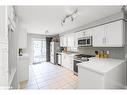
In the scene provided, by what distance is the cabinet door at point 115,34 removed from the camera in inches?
98.2

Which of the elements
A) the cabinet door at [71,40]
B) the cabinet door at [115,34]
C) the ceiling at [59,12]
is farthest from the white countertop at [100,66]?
the cabinet door at [71,40]

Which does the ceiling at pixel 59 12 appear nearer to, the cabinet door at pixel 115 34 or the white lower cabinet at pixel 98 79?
the cabinet door at pixel 115 34

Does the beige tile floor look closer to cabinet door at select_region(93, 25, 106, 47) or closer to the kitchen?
the kitchen

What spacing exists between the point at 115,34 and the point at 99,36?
1.87 ft

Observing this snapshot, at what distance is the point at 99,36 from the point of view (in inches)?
124

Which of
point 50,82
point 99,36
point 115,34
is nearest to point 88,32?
point 99,36

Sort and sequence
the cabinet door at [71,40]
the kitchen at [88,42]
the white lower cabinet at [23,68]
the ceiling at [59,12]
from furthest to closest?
the cabinet door at [71,40] < the white lower cabinet at [23,68] < the ceiling at [59,12] < the kitchen at [88,42]

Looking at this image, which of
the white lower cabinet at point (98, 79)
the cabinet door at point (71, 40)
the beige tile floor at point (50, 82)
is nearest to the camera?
the white lower cabinet at point (98, 79)

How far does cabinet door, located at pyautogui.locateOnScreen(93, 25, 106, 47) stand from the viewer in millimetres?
2988

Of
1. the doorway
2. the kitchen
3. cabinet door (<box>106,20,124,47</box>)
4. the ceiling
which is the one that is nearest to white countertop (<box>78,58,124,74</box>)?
the kitchen

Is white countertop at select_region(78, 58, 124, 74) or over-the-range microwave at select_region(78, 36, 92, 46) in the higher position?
over-the-range microwave at select_region(78, 36, 92, 46)
